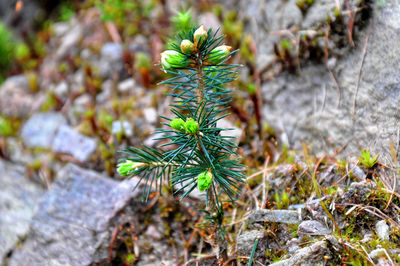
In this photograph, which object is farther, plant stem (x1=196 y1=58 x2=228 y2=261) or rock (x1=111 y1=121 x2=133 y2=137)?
rock (x1=111 y1=121 x2=133 y2=137)

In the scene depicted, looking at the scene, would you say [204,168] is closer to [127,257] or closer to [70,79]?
[127,257]

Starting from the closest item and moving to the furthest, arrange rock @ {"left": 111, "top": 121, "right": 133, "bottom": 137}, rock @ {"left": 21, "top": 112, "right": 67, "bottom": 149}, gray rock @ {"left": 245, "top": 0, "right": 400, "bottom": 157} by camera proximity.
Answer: gray rock @ {"left": 245, "top": 0, "right": 400, "bottom": 157}, rock @ {"left": 111, "top": 121, "right": 133, "bottom": 137}, rock @ {"left": 21, "top": 112, "right": 67, "bottom": 149}

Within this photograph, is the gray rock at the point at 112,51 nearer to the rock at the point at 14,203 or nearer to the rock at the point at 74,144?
the rock at the point at 74,144

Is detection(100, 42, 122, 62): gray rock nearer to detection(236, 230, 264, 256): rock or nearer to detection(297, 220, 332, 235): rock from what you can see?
detection(236, 230, 264, 256): rock

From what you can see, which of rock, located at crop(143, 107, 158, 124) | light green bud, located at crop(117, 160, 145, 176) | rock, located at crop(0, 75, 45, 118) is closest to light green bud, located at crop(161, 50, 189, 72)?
light green bud, located at crop(117, 160, 145, 176)

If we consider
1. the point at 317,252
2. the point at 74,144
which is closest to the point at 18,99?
the point at 74,144

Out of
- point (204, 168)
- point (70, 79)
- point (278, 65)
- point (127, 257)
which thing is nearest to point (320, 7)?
point (278, 65)
